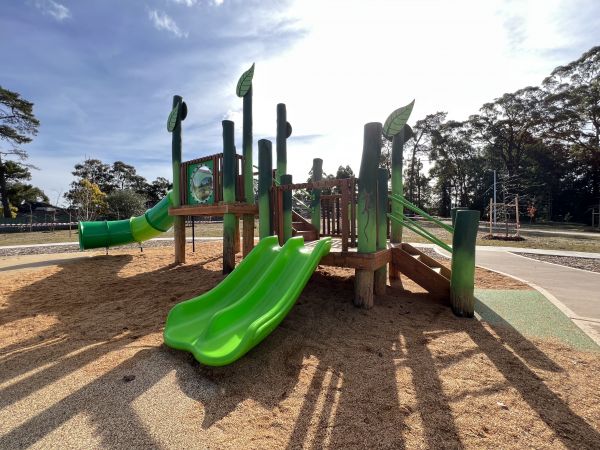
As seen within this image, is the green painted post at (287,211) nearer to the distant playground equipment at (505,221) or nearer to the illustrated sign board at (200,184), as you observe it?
the illustrated sign board at (200,184)

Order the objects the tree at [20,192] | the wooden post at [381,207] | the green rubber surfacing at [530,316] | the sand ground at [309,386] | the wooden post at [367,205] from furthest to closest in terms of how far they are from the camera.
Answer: the tree at [20,192]
the wooden post at [381,207]
the wooden post at [367,205]
the green rubber surfacing at [530,316]
the sand ground at [309,386]

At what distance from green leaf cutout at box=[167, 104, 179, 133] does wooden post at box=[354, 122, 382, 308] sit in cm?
614

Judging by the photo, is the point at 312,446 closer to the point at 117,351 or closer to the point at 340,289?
the point at 117,351

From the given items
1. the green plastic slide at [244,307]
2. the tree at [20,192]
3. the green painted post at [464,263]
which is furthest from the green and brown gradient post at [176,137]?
the tree at [20,192]

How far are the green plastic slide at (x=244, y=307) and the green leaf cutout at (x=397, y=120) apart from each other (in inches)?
121

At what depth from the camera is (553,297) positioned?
214 inches

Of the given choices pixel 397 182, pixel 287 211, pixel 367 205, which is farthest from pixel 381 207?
pixel 397 182

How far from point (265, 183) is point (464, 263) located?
340cm

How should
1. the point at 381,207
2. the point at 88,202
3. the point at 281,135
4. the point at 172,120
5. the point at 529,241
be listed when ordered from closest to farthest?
1. the point at 381,207
2. the point at 281,135
3. the point at 172,120
4. the point at 529,241
5. the point at 88,202

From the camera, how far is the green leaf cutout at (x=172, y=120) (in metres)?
8.50

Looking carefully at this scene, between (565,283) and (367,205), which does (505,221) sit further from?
(367,205)

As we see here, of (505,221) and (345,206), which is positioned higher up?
(345,206)

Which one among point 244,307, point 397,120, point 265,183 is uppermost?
point 397,120

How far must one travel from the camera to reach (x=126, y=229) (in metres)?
10.7
